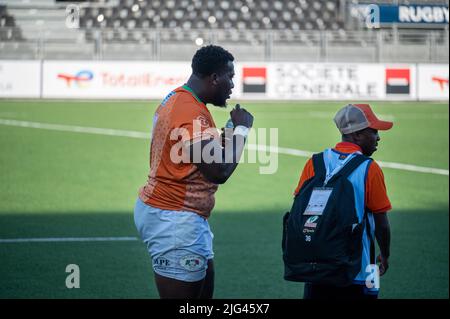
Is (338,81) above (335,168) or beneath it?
beneath

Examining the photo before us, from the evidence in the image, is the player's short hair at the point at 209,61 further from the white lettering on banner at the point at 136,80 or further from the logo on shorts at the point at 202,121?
the white lettering on banner at the point at 136,80

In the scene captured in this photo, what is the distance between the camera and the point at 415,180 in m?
14.8

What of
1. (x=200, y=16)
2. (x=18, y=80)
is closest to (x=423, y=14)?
(x=200, y=16)

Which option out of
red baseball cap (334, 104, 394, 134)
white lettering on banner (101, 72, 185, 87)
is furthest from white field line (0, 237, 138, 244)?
white lettering on banner (101, 72, 185, 87)

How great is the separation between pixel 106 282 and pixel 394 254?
10.9 ft

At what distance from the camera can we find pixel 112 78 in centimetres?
3100

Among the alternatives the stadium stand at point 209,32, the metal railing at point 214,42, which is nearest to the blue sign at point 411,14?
the stadium stand at point 209,32

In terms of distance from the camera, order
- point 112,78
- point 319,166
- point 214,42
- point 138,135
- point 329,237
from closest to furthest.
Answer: point 329,237 < point 319,166 < point 138,135 < point 112,78 < point 214,42

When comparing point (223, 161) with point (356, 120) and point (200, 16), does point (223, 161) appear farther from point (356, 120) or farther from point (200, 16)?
point (200, 16)

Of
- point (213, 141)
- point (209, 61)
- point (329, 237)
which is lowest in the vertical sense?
point (329, 237)

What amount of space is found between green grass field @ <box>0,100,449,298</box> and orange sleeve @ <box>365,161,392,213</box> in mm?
3246

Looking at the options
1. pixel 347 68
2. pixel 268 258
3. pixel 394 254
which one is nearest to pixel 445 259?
pixel 394 254

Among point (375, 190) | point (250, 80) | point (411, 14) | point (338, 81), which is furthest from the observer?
point (411, 14)

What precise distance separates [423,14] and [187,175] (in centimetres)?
3560
